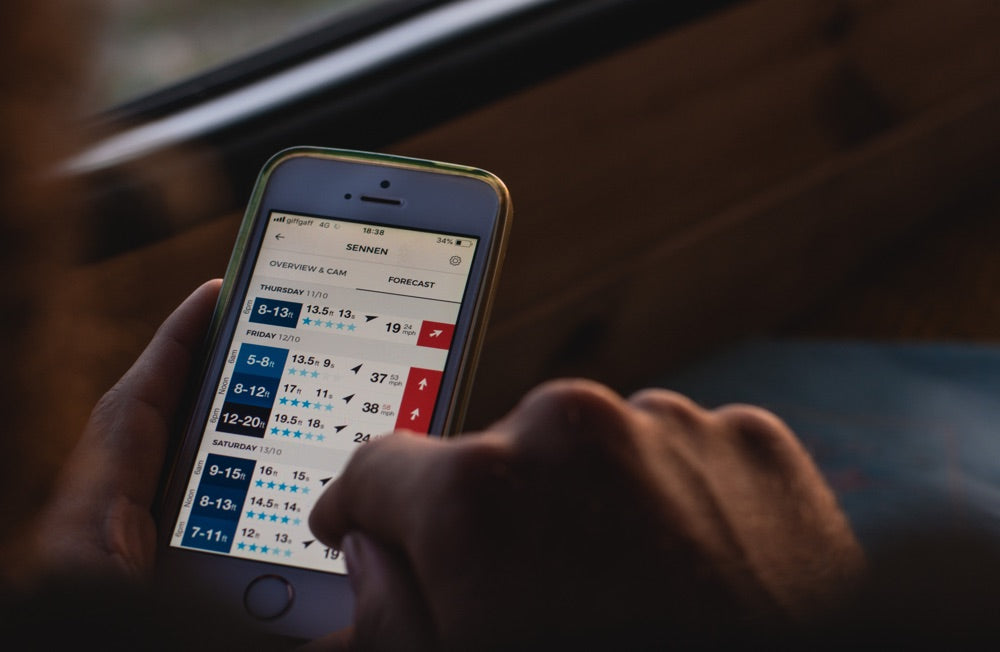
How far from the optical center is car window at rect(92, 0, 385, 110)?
2.37 ft

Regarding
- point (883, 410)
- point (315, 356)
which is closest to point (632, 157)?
point (883, 410)

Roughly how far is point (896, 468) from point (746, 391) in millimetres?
195

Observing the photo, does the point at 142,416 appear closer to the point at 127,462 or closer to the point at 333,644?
the point at 127,462

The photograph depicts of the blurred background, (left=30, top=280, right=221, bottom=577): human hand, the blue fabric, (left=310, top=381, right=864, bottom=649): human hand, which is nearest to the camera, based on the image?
(left=310, top=381, right=864, bottom=649): human hand

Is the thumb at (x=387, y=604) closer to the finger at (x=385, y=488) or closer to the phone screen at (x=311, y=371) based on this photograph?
the finger at (x=385, y=488)

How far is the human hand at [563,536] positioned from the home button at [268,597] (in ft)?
0.51

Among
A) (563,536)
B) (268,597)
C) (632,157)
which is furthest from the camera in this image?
(632,157)

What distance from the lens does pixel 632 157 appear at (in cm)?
95

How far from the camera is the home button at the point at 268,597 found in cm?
45

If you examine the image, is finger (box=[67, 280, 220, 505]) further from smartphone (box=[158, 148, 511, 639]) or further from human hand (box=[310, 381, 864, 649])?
human hand (box=[310, 381, 864, 649])

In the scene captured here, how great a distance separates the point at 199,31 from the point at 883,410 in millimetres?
845

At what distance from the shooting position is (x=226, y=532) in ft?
1.55

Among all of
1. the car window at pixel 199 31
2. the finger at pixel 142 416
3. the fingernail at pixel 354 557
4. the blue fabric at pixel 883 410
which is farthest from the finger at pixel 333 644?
the blue fabric at pixel 883 410

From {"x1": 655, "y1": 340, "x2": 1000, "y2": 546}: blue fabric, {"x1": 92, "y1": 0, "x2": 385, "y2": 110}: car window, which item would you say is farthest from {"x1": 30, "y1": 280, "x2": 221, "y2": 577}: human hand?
{"x1": 655, "y1": 340, "x2": 1000, "y2": 546}: blue fabric
